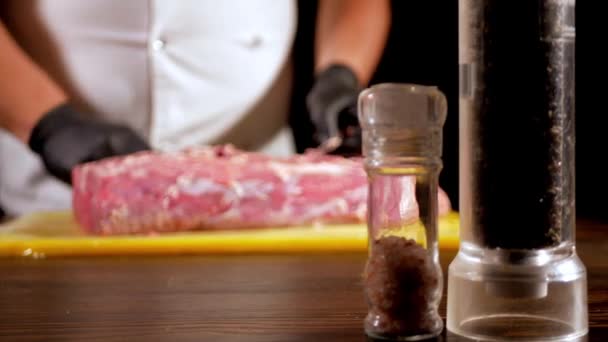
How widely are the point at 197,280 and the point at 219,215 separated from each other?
0.32 meters

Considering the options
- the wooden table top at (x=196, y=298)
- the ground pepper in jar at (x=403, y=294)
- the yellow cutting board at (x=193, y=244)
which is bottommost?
the yellow cutting board at (x=193, y=244)

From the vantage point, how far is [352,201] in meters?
1.13

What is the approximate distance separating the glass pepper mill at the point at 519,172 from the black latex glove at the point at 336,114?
2.85ft

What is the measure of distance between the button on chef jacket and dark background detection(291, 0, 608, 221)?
162 mm

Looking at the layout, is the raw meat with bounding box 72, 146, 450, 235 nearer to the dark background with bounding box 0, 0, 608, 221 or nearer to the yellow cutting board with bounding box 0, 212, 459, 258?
the yellow cutting board with bounding box 0, 212, 459, 258

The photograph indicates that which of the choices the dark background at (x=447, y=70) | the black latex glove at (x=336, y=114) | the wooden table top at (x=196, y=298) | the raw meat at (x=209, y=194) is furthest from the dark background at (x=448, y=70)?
the wooden table top at (x=196, y=298)

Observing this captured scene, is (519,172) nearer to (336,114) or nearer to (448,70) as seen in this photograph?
(336,114)

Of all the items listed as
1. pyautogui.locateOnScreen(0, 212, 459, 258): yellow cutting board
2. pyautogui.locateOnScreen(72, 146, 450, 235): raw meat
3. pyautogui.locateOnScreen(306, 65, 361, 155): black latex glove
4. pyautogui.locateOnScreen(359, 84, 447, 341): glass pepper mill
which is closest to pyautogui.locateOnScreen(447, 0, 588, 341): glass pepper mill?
pyautogui.locateOnScreen(359, 84, 447, 341): glass pepper mill

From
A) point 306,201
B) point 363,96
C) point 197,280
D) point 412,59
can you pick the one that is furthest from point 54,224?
point 412,59

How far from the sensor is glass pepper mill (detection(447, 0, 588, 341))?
51 cm

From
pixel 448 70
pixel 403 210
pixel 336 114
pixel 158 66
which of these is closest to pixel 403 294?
pixel 403 210

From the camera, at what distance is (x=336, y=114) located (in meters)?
1.42

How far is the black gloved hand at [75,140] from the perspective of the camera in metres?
1.33

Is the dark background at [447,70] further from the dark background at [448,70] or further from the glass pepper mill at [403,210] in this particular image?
the glass pepper mill at [403,210]
